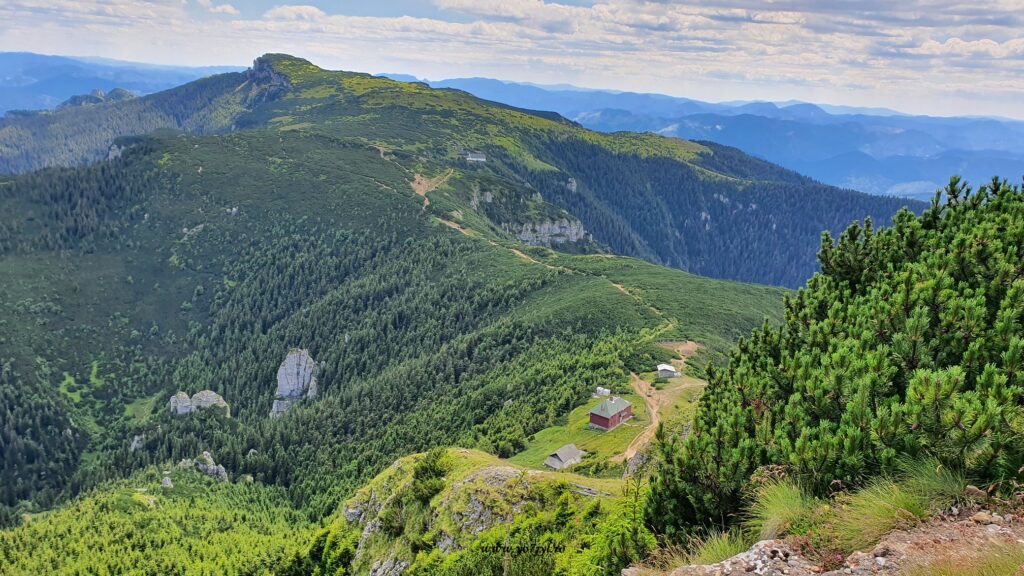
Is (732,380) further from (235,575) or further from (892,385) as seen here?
(235,575)

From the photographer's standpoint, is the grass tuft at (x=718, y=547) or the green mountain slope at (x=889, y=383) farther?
the grass tuft at (x=718, y=547)

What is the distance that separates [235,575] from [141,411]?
335 feet

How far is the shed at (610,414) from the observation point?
62031 mm

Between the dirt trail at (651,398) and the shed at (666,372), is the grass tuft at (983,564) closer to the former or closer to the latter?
the dirt trail at (651,398)

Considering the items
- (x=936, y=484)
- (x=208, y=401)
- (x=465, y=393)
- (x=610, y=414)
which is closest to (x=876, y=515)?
(x=936, y=484)

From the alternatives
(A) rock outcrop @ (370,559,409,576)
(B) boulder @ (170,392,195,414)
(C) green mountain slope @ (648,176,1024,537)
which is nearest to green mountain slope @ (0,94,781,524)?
(B) boulder @ (170,392,195,414)

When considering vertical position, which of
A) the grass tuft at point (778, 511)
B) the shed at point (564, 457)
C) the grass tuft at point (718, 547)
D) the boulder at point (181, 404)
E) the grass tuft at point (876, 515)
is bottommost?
the boulder at point (181, 404)

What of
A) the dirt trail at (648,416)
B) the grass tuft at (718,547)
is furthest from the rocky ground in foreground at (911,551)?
the dirt trail at (648,416)

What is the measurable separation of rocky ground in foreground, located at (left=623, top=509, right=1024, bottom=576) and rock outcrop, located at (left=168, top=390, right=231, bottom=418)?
146 metres

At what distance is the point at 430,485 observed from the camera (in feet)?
133

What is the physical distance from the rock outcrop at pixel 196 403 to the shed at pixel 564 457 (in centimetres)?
10638

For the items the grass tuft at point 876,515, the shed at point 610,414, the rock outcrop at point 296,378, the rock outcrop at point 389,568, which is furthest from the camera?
the rock outcrop at point 296,378

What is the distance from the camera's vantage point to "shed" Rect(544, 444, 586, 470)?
5547 centimetres

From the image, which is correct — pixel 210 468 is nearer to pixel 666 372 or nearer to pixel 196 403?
pixel 196 403
